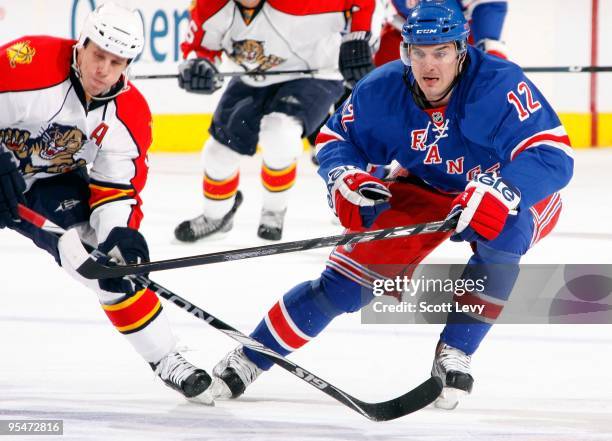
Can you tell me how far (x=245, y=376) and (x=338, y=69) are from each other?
2.50 m

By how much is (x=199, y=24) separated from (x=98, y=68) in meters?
2.10

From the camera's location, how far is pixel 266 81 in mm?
4773

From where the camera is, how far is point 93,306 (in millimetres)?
3568

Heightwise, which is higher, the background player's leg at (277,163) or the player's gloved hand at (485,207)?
the player's gloved hand at (485,207)

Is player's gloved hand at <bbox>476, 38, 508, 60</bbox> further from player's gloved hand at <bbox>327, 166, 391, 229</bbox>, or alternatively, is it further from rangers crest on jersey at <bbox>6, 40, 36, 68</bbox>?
rangers crest on jersey at <bbox>6, 40, 36, 68</bbox>

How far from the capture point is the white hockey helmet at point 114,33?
2609 mm

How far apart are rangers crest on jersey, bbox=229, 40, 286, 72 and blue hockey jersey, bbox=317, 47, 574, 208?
2.02 meters

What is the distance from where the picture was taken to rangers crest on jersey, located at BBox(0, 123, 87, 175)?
270 centimetres

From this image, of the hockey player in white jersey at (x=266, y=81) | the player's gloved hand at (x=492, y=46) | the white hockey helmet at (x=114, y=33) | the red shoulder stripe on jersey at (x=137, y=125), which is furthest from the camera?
the hockey player in white jersey at (x=266, y=81)

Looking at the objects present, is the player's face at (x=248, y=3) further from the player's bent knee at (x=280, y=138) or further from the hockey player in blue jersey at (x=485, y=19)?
the hockey player in blue jersey at (x=485, y=19)

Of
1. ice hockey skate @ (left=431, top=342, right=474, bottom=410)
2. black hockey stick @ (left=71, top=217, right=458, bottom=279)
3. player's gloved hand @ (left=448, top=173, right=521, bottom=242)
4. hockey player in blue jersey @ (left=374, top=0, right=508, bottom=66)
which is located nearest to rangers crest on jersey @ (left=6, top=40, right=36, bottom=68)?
black hockey stick @ (left=71, top=217, right=458, bottom=279)

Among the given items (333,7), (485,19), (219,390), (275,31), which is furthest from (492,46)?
(219,390)

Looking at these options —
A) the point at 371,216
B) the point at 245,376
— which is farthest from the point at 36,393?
the point at 371,216

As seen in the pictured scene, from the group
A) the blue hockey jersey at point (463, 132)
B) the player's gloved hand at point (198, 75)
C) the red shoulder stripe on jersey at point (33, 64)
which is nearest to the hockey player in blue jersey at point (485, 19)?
the player's gloved hand at point (198, 75)
